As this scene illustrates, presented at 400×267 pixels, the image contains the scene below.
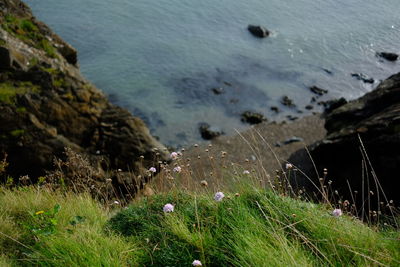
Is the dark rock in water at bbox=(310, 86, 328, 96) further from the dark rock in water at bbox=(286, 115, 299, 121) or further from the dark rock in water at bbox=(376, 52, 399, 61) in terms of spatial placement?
the dark rock in water at bbox=(376, 52, 399, 61)

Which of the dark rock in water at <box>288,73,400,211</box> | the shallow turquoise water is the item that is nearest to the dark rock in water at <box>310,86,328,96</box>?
the shallow turquoise water

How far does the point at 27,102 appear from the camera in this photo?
10852 mm

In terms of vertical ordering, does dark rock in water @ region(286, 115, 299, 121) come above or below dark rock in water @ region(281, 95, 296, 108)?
below

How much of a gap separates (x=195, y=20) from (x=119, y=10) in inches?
229

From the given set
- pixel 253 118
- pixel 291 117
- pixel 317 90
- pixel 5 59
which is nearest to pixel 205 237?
pixel 5 59

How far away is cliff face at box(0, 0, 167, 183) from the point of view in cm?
1047

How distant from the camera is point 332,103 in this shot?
23672 mm

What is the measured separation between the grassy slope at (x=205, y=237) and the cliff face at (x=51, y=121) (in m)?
4.56

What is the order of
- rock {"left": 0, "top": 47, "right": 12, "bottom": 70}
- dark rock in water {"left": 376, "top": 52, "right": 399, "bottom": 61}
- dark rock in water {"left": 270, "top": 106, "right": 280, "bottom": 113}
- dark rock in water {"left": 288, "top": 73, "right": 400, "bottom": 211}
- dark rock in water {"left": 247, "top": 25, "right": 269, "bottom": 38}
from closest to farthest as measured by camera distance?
rock {"left": 0, "top": 47, "right": 12, "bottom": 70}
dark rock in water {"left": 288, "top": 73, "right": 400, "bottom": 211}
dark rock in water {"left": 270, "top": 106, "right": 280, "bottom": 113}
dark rock in water {"left": 376, "top": 52, "right": 399, "bottom": 61}
dark rock in water {"left": 247, "top": 25, "right": 269, "bottom": 38}

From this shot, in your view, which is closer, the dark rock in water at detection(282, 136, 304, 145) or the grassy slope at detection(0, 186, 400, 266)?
the grassy slope at detection(0, 186, 400, 266)

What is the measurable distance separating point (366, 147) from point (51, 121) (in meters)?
9.60

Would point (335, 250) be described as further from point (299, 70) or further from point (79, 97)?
point (299, 70)

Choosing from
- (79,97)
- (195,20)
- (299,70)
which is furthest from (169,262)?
(195,20)

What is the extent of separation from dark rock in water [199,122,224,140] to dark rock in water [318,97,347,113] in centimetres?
686
